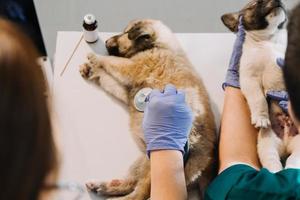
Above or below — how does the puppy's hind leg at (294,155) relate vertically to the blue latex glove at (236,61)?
below

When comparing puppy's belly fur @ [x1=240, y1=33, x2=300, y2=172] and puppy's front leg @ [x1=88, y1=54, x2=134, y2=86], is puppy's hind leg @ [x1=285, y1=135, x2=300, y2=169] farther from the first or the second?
puppy's front leg @ [x1=88, y1=54, x2=134, y2=86]

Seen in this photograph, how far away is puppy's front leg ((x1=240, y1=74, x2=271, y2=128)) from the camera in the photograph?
4.19 ft

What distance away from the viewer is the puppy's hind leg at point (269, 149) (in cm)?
123

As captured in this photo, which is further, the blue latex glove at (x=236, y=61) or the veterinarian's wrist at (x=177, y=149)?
the blue latex glove at (x=236, y=61)

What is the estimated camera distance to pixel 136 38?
1525 millimetres

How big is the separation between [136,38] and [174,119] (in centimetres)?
37

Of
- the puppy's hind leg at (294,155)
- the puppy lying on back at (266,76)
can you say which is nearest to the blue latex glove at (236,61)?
the puppy lying on back at (266,76)

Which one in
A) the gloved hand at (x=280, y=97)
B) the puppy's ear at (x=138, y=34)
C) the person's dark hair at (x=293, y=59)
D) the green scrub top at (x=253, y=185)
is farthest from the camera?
the puppy's ear at (x=138, y=34)

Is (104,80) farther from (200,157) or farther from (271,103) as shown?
(271,103)

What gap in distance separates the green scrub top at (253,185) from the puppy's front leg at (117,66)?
0.44 meters

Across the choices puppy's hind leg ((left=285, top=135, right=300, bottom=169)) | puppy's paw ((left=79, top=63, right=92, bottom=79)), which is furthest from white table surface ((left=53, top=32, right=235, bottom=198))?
puppy's hind leg ((left=285, top=135, right=300, bottom=169))

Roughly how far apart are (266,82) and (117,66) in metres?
0.45

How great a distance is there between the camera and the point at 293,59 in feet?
2.65

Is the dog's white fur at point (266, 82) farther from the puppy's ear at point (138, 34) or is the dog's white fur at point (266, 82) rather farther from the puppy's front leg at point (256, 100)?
the puppy's ear at point (138, 34)
